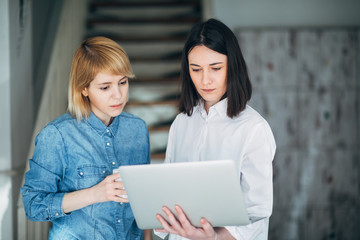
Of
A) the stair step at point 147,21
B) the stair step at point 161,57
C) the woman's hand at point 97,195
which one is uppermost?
the stair step at point 147,21

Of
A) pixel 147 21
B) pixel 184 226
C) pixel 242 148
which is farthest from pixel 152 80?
pixel 184 226

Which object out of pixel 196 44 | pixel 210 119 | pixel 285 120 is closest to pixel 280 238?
pixel 285 120

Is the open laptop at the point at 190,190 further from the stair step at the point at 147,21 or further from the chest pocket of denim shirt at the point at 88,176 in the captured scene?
the stair step at the point at 147,21

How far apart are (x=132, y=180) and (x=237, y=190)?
269 millimetres

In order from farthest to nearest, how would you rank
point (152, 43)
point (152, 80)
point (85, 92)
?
1. point (152, 43)
2. point (152, 80)
3. point (85, 92)

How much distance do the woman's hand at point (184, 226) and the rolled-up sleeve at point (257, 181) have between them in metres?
0.08

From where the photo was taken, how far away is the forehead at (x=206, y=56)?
1.12m

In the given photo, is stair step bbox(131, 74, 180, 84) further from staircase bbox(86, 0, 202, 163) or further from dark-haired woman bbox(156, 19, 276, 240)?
dark-haired woman bbox(156, 19, 276, 240)

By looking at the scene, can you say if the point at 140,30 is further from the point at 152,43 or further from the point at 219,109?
the point at 219,109

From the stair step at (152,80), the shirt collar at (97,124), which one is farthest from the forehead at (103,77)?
the stair step at (152,80)

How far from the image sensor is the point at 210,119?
123cm

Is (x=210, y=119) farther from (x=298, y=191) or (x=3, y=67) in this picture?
(x=298, y=191)

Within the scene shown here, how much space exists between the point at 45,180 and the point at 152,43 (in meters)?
2.71

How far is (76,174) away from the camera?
3.69 feet
